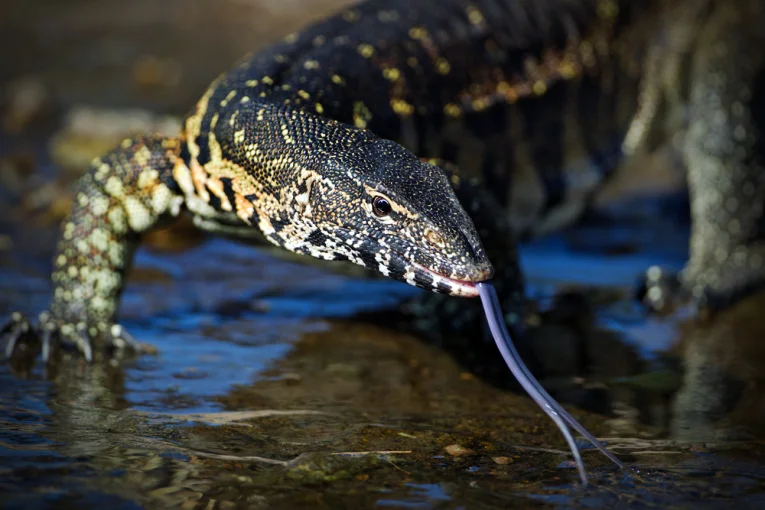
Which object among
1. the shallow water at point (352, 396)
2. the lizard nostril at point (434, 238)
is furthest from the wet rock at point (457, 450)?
the lizard nostril at point (434, 238)

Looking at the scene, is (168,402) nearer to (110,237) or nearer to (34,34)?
(110,237)

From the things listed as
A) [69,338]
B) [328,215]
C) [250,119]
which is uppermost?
[250,119]

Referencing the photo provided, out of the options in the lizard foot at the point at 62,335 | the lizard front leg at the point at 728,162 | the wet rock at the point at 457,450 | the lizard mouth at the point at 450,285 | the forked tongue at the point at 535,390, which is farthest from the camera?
the lizard front leg at the point at 728,162

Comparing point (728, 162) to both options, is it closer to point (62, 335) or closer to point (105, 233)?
point (105, 233)

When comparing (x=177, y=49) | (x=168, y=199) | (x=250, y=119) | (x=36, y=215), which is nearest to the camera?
(x=250, y=119)

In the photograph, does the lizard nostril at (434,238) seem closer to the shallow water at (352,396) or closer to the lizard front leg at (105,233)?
the shallow water at (352,396)

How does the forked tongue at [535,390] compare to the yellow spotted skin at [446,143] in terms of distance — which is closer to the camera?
the forked tongue at [535,390]

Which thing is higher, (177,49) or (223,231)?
(177,49)

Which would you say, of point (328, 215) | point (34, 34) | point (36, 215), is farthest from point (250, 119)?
point (34, 34)
